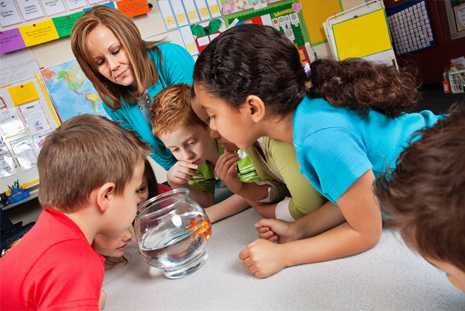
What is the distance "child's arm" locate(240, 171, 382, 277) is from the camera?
1.70 ft

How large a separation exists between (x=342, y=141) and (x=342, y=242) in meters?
0.15

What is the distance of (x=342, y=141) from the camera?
518mm

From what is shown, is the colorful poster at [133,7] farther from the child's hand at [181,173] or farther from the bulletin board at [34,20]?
the child's hand at [181,173]

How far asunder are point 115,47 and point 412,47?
1.75m

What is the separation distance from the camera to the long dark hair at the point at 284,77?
0.58 m

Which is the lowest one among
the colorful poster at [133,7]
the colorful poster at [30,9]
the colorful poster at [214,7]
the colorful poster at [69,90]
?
the colorful poster at [69,90]

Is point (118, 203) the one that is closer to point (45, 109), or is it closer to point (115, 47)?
point (115, 47)

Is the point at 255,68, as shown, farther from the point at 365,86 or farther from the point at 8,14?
the point at 8,14

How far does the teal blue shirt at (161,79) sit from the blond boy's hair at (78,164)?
41 cm

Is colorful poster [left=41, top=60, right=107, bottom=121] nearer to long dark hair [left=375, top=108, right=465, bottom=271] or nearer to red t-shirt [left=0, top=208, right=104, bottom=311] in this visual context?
red t-shirt [left=0, top=208, right=104, bottom=311]

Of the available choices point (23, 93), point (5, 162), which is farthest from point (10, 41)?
point (5, 162)

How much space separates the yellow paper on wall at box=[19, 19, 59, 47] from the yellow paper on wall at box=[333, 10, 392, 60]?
1.47 m

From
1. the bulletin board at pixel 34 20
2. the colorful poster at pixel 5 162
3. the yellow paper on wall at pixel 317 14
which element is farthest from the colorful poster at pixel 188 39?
the colorful poster at pixel 5 162

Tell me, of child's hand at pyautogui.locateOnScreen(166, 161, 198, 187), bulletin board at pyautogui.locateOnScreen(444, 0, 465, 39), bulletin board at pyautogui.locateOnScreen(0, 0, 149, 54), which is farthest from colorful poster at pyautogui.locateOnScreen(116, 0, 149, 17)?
bulletin board at pyautogui.locateOnScreen(444, 0, 465, 39)
